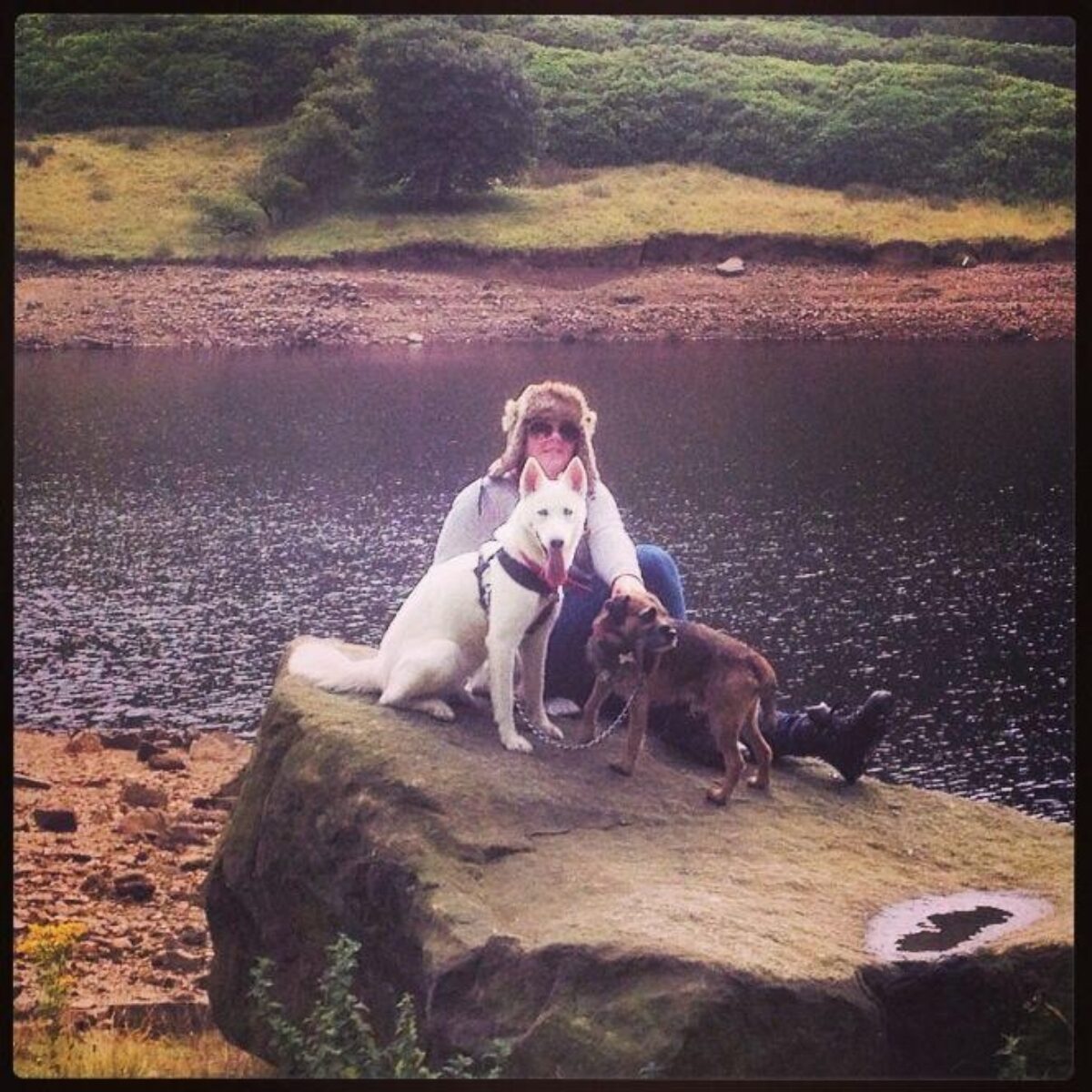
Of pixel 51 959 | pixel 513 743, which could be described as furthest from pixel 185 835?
pixel 513 743

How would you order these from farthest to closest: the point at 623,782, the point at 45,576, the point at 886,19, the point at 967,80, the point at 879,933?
the point at 45,576 → the point at 967,80 → the point at 886,19 → the point at 623,782 → the point at 879,933

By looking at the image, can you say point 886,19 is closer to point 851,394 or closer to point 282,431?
point 851,394

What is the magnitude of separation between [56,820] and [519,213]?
4373mm

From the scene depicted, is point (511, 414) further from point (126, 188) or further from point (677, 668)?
point (126, 188)

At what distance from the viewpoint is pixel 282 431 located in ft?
34.2

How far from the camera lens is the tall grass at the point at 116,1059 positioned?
7473 millimetres

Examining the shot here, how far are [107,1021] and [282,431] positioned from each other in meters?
3.41

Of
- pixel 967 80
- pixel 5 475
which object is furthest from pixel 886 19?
pixel 5 475

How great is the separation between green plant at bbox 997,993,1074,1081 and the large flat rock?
59 mm

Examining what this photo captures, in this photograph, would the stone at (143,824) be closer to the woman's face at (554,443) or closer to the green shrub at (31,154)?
the green shrub at (31,154)

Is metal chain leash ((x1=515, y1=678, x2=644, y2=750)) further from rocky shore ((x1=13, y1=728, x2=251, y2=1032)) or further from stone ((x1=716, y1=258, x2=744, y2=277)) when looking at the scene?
Answer: stone ((x1=716, y1=258, x2=744, y2=277))

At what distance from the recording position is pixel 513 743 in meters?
7.55

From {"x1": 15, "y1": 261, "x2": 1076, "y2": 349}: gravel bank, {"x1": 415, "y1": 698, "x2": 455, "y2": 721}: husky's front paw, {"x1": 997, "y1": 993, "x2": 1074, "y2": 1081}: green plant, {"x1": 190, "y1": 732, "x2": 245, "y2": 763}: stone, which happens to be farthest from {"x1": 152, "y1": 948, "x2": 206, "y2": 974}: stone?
{"x1": 997, "y1": 993, "x2": 1074, "y2": 1081}: green plant

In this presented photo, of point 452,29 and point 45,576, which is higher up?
point 452,29
